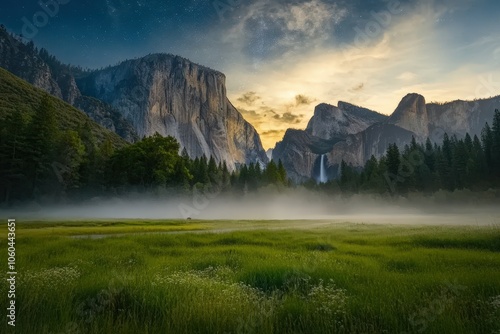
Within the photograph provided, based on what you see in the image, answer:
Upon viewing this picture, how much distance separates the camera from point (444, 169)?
341 ft

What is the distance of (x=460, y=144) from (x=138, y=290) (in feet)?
389

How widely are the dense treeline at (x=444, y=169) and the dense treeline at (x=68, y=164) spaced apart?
228 ft

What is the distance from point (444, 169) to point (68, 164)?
4302 inches

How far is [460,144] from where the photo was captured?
337 feet

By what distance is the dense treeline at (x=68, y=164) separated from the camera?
62.7 metres

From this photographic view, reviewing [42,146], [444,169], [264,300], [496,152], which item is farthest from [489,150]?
[42,146]

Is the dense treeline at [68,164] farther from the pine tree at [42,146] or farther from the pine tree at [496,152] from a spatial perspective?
the pine tree at [496,152]

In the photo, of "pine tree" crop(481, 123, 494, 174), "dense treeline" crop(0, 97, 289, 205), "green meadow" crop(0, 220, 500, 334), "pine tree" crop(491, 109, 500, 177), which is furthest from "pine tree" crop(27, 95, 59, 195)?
"pine tree" crop(491, 109, 500, 177)

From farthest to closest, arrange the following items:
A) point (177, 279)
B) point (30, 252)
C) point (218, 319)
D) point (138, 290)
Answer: point (30, 252) → point (177, 279) → point (138, 290) → point (218, 319)

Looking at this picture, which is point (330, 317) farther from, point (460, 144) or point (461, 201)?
point (460, 144)

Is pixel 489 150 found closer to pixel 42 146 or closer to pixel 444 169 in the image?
pixel 444 169

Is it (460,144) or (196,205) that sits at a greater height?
(460,144)

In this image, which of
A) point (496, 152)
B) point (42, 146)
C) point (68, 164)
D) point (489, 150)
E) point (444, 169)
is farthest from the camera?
point (444, 169)

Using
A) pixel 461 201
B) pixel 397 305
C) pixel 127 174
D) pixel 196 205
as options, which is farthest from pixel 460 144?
pixel 397 305
